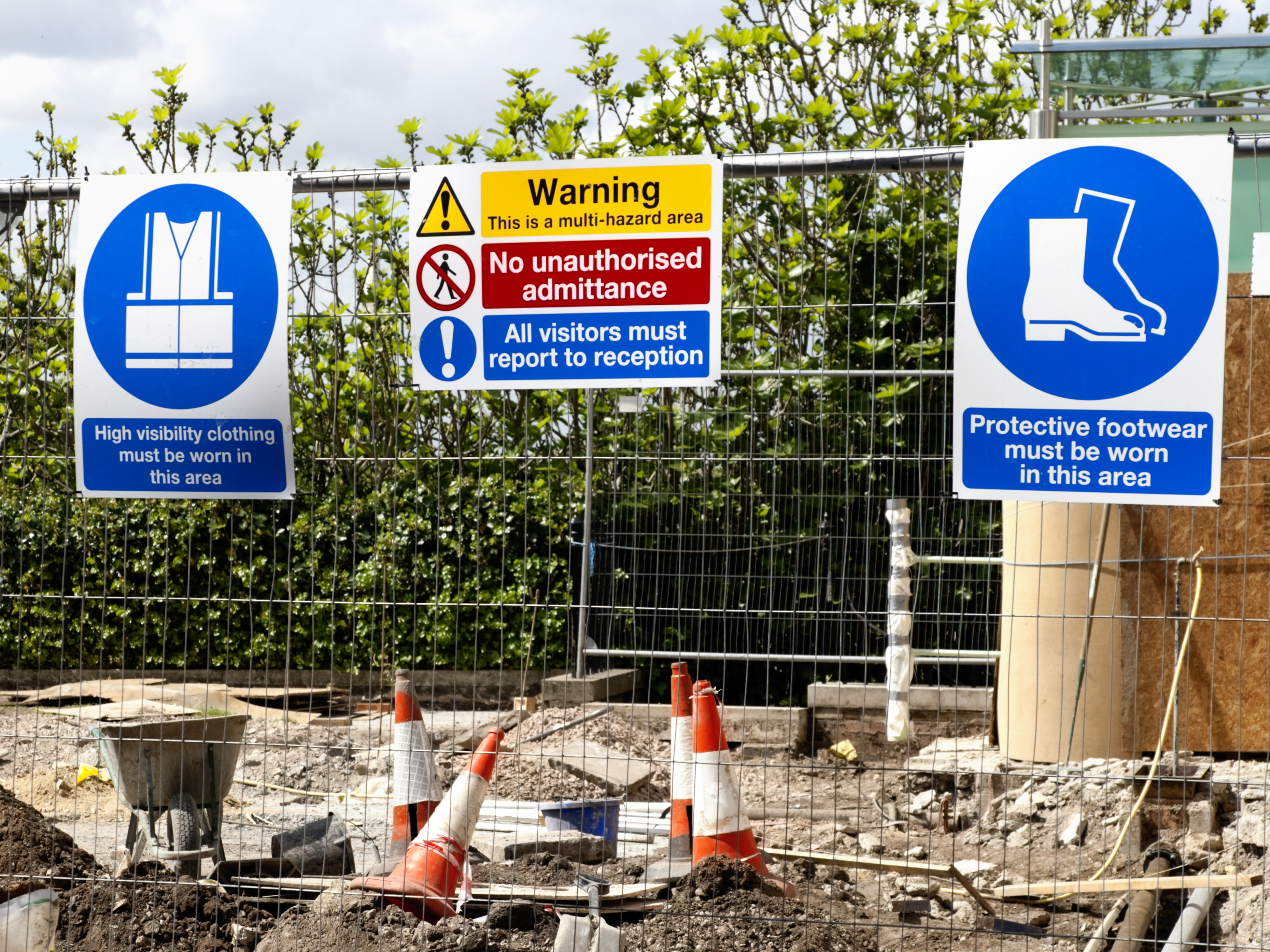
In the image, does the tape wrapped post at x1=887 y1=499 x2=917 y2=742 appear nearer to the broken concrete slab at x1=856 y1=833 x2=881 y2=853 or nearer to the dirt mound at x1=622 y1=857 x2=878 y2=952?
the broken concrete slab at x1=856 y1=833 x2=881 y2=853

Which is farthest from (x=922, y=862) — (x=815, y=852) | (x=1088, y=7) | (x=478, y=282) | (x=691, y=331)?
(x=1088, y=7)

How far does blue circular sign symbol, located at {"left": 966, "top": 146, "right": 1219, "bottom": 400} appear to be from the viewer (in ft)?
12.9

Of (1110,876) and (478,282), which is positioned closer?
(478,282)

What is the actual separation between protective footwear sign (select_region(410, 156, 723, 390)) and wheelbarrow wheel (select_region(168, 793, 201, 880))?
6.95 feet

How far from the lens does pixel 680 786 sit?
17.6 feet

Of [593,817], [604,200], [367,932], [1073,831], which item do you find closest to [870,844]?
[1073,831]

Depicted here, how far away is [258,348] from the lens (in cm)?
454

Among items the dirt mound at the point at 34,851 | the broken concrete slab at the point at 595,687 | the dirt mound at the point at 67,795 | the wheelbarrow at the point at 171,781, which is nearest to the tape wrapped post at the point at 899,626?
the broken concrete slab at the point at 595,687

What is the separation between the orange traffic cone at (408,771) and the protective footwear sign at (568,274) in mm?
1535

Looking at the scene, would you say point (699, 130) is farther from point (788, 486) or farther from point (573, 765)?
point (573, 765)

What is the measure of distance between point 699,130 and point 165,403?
7567mm

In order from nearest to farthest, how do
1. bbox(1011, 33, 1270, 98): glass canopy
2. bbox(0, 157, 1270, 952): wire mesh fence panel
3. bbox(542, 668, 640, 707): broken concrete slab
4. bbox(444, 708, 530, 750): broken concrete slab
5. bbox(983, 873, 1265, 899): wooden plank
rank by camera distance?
1. bbox(0, 157, 1270, 952): wire mesh fence panel
2. bbox(983, 873, 1265, 899): wooden plank
3. bbox(1011, 33, 1270, 98): glass canopy
4. bbox(542, 668, 640, 707): broken concrete slab
5. bbox(444, 708, 530, 750): broken concrete slab

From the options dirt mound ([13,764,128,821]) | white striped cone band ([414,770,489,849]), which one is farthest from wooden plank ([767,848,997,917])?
dirt mound ([13,764,128,821])

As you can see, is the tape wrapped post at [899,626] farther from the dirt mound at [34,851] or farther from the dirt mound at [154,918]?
the dirt mound at [34,851]
